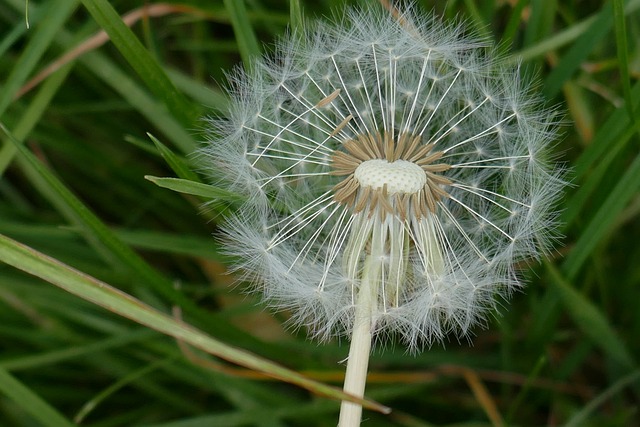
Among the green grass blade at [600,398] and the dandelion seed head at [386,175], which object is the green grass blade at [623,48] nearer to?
the dandelion seed head at [386,175]

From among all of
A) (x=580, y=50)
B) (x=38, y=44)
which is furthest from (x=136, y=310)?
(x=580, y=50)

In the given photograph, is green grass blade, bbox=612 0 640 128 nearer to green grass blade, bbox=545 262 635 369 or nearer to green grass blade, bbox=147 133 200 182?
green grass blade, bbox=545 262 635 369

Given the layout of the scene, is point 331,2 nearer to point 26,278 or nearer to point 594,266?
point 594,266

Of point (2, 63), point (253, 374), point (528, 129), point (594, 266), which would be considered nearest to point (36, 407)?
point (253, 374)

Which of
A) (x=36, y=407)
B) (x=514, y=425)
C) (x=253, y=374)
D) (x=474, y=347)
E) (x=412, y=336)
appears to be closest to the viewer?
(x=412, y=336)

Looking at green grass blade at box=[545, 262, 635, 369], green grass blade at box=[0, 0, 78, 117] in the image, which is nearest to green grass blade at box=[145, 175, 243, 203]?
green grass blade at box=[0, 0, 78, 117]

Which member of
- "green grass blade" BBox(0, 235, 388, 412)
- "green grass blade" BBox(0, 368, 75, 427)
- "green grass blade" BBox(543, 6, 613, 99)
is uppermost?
"green grass blade" BBox(543, 6, 613, 99)

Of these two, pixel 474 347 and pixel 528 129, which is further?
pixel 474 347
